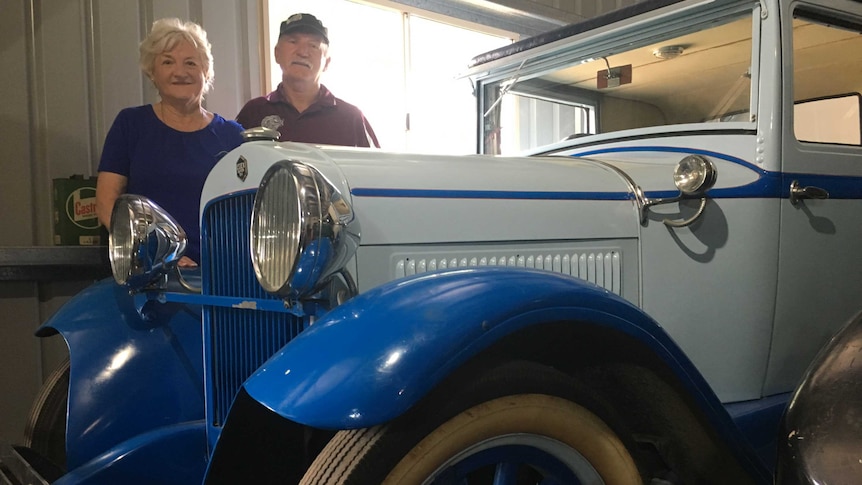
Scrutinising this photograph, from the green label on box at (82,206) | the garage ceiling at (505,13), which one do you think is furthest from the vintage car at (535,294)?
the garage ceiling at (505,13)

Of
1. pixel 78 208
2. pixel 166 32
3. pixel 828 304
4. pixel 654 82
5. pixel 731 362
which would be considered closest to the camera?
pixel 731 362

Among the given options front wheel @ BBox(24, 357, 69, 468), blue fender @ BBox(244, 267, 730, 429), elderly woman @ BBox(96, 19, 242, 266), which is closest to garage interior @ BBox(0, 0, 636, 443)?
elderly woman @ BBox(96, 19, 242, 266)

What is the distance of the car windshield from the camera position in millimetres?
2039

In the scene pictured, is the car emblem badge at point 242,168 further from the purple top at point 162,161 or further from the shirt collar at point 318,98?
the shirt collar at point 318,98

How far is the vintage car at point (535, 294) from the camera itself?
1095 millimetres

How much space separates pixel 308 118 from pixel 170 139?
65cm

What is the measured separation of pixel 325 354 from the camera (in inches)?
42.1

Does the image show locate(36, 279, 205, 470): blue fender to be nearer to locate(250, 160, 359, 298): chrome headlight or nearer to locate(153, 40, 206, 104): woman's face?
locate(250, 160, 359, 298): chrome headlight

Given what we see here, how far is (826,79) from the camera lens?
2.34 metres

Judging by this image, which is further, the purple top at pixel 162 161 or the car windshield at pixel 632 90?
the purple top at pixel 162 161

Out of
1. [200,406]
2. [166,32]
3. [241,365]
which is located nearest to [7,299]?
[166,32]

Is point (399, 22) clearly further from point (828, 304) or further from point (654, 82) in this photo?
point (828, 304)

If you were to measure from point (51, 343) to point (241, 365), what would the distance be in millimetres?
2106

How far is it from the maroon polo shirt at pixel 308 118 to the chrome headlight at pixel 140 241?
1289mm
